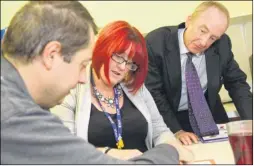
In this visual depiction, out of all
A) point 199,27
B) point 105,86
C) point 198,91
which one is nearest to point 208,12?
point 199,27

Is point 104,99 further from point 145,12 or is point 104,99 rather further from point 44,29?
point 145,12

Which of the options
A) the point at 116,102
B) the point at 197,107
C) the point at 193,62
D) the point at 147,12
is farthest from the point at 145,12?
the point at 116,102

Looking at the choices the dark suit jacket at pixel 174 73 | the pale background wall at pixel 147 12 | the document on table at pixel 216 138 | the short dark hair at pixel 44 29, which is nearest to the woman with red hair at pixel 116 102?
the document on table at pixel 216 138

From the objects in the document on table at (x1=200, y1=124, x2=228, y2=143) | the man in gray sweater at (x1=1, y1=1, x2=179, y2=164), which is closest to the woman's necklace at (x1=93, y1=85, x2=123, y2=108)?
the document on table at (x1=200, y1=124, x2=228, y2=143)

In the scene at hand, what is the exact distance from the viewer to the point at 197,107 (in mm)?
1568

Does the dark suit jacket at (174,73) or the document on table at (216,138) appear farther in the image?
the dark suit jacket at (174,73)

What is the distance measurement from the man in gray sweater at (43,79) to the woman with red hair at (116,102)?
17.6 inches

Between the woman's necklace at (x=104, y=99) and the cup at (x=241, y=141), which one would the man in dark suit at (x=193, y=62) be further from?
the cup at (x=241, y=141)

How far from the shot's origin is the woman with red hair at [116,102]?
4.29 ft

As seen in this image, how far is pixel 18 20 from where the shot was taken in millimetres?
782

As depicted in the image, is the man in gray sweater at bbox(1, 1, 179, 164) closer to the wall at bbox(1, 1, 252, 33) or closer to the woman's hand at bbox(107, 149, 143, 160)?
the woman's hand at bbox(107, 149, 143, 160)

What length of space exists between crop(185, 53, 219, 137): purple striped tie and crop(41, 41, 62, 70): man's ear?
2.85 feet

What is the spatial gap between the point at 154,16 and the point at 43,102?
175cm

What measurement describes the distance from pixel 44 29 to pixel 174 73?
1.05m
